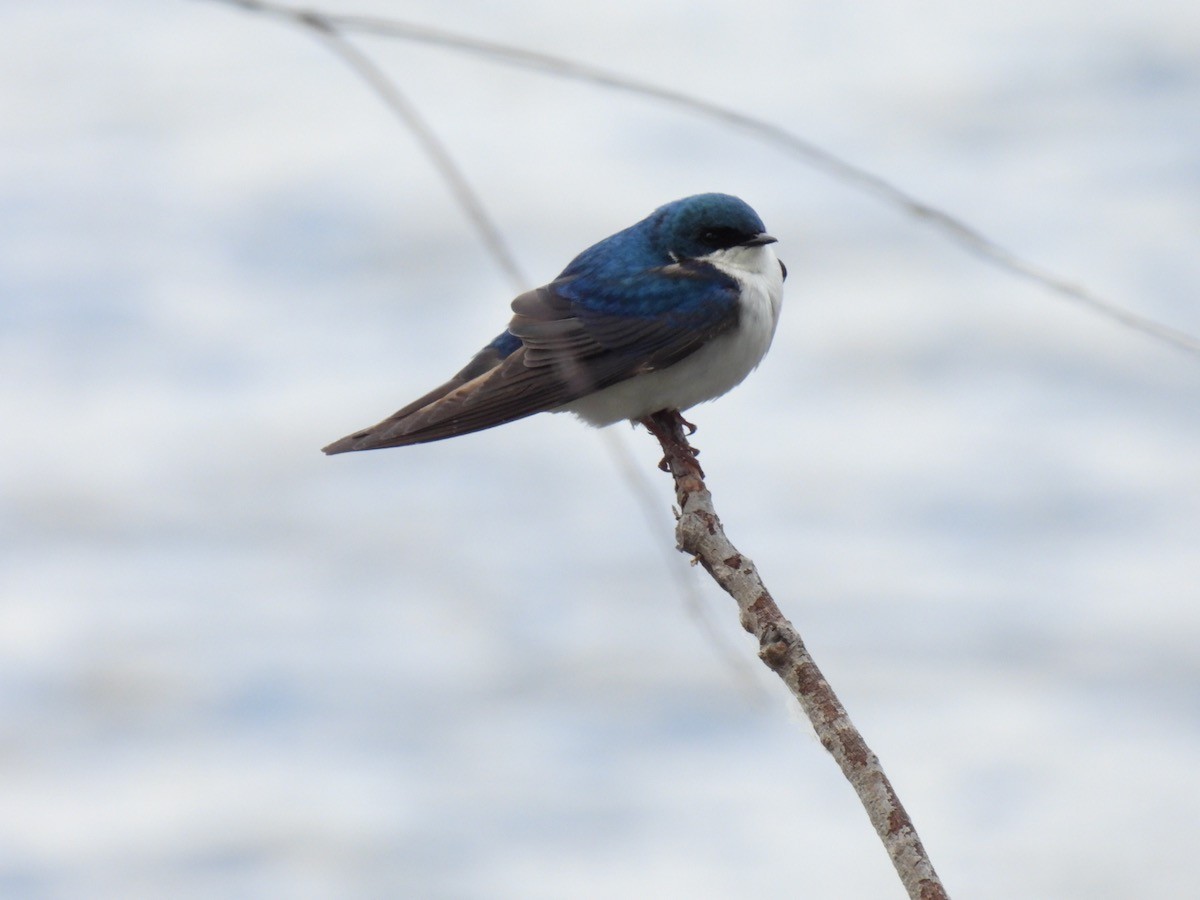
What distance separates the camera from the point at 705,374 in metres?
3.94

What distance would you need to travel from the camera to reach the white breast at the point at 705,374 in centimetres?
388

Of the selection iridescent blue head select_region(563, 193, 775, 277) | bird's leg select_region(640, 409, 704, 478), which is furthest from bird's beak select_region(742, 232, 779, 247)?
bird's leg select_region(640, 409, 704, 478)

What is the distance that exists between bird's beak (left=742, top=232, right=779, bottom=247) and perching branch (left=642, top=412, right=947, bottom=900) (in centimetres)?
139

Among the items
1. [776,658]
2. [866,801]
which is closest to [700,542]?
[776,658]

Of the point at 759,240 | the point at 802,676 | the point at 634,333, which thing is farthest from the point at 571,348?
the point at 802,676

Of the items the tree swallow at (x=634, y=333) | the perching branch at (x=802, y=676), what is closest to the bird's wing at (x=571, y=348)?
the tree swallow at (x=634, y=333)

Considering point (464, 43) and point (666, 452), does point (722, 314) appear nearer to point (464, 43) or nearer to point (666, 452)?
point (666, 452)

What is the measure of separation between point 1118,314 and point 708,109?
1.28ft

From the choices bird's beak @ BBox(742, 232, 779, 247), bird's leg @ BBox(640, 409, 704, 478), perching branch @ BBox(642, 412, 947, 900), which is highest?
bird's beak @ BBox(742, 232, 779, 247)

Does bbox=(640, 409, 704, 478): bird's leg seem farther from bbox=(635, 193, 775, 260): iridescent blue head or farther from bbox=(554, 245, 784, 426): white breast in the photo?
bbox=(635, 193, 775, 260): iridescent blue head

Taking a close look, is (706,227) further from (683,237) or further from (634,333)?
(634,333)

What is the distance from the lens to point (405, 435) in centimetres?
364

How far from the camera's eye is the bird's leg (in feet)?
10.2

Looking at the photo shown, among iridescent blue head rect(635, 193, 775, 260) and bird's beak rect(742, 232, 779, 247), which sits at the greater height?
iridescent blue head rect(635, 193, 775, 260)
